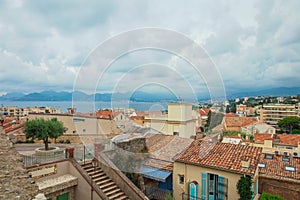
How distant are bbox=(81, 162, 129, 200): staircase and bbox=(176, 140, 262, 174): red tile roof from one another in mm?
2331

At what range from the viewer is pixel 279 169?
27.8 ft

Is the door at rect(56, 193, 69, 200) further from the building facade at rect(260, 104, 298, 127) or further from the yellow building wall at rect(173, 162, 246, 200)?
the building facade at rect(260, 104, 298, 127)

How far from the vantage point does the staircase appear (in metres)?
5.88

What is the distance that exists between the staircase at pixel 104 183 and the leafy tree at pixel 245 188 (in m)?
3.37

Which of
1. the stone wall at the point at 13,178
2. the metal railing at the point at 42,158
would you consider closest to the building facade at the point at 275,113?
the metal railing at the point at 42,158

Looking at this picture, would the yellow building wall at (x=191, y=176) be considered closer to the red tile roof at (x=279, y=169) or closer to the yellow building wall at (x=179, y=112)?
the red tile roof at (x=279, y=169)

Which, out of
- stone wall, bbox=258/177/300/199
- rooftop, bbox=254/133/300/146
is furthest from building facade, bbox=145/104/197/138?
rooftop, bbox=254/133/300/146

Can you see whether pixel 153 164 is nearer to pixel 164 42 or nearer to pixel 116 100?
pixel 116 100

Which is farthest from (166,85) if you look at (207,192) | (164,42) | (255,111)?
(255,111)

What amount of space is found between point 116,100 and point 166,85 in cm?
171

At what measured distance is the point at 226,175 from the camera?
245 inches

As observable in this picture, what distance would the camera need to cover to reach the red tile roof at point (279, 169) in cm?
789

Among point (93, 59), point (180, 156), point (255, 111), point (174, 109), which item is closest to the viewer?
point (93, 59)

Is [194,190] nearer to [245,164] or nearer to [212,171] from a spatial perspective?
[212,171]
